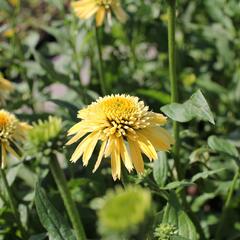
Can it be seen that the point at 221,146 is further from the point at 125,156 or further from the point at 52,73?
the point at 52,73

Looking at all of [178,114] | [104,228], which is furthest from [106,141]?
[104,228]

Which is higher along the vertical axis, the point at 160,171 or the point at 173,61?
the point at 173,61

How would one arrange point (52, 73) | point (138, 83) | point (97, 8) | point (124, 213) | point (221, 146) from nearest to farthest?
point (124, 213) < point (221, 146) < point (97, 8) < point (52, 73) < point (138, 83)

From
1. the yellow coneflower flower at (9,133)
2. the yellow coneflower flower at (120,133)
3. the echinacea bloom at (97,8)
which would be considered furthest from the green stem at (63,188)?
the echinacea bloom at (97,8)

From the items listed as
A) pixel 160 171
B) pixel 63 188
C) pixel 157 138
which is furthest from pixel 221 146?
pixel 63 188

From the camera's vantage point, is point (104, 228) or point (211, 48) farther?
point (211, 48)

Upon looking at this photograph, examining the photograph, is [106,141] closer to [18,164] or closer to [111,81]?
[18,164]
